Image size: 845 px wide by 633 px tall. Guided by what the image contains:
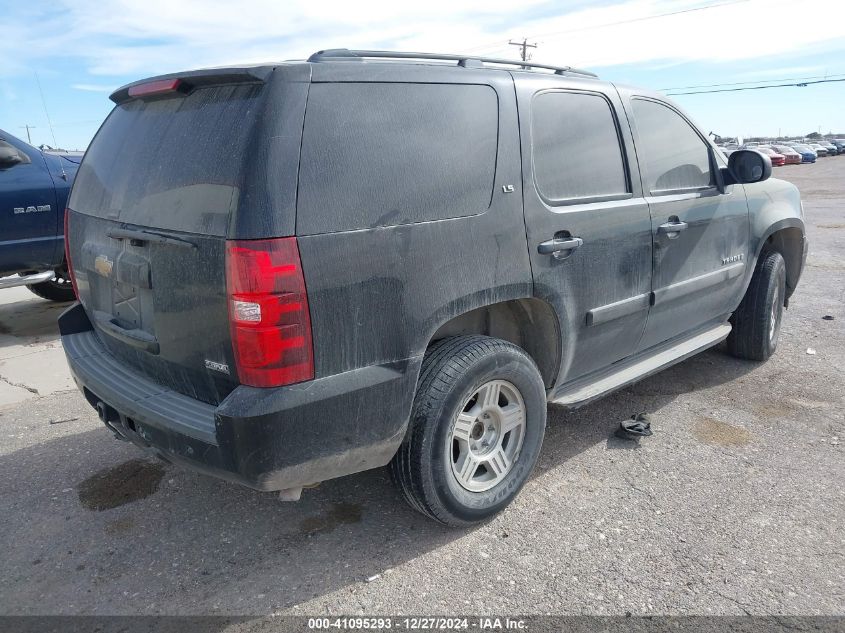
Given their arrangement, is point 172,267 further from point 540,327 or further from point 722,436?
point 722,436

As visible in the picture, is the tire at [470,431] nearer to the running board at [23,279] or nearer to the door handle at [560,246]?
the door handle at [560,246]

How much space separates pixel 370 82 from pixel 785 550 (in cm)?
254

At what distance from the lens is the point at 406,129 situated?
8.41ft

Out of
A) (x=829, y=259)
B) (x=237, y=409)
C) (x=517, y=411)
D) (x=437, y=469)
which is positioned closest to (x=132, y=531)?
(x=237, y=409)

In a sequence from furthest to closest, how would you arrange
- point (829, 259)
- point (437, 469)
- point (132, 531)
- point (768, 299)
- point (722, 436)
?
point (829, 259) → point (768, 299) → point (722, 436) → point (132, 531) → point (437, 469)

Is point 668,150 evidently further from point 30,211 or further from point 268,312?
point 30,211

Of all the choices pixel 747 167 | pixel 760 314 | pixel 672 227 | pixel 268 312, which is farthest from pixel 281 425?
pixel 760 314

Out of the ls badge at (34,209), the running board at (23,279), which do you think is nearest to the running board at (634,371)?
the running board at (23,279)

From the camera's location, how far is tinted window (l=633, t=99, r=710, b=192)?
3730 millimetres

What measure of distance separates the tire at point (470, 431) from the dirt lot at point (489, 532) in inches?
7.1

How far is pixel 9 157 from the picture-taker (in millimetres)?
6383

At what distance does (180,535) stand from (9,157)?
16.7 feet

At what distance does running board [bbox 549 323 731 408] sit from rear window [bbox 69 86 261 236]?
1.95 meters

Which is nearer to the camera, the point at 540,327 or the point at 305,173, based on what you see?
the point at 305,173
